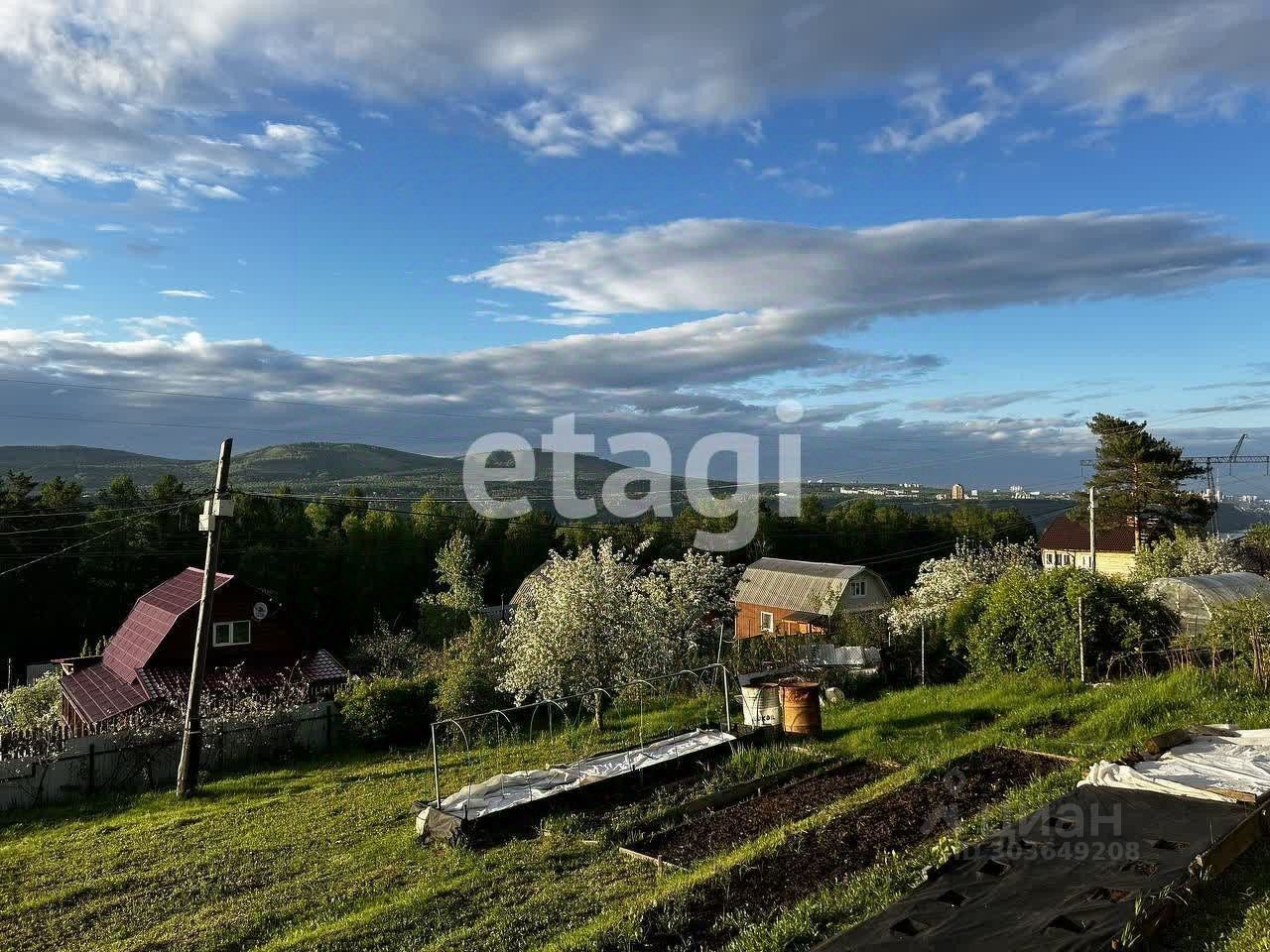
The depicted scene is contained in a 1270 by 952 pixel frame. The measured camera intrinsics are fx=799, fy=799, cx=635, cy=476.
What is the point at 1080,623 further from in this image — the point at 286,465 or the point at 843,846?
the point at 286,465

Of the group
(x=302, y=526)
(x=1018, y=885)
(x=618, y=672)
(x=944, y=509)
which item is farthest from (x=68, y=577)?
(x=944, y=509)

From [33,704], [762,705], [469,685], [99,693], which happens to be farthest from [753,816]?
[33,704]

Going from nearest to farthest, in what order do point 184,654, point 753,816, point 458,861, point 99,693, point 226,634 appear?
point 458,861, point 753,816, point 99,693, point 184,654, point 226,634

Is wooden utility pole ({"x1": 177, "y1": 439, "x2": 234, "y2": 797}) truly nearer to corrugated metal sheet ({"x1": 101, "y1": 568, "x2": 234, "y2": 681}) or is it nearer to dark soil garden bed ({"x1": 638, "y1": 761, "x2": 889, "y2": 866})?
dark soil garden bed ({"x1": 638, "y1": 761, "x2": 889, "y2": 866})

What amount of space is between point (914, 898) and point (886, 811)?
2800 millimetres

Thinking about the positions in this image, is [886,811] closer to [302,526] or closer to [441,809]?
[441,809]

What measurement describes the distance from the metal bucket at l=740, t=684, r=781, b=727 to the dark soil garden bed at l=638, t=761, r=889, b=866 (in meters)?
2.61

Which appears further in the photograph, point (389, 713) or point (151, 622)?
point (151, 622)

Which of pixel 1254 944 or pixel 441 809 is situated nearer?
pixel 1254 944

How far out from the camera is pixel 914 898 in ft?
19.3

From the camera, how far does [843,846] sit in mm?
7648

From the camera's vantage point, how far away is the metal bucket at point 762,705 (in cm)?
1369

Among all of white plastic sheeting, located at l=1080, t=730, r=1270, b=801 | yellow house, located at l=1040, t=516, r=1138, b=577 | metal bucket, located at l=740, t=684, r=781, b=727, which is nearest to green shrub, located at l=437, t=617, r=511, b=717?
metal bucket, located at l=740, t=684, r=781, b=727

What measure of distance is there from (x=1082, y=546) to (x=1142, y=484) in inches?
569
